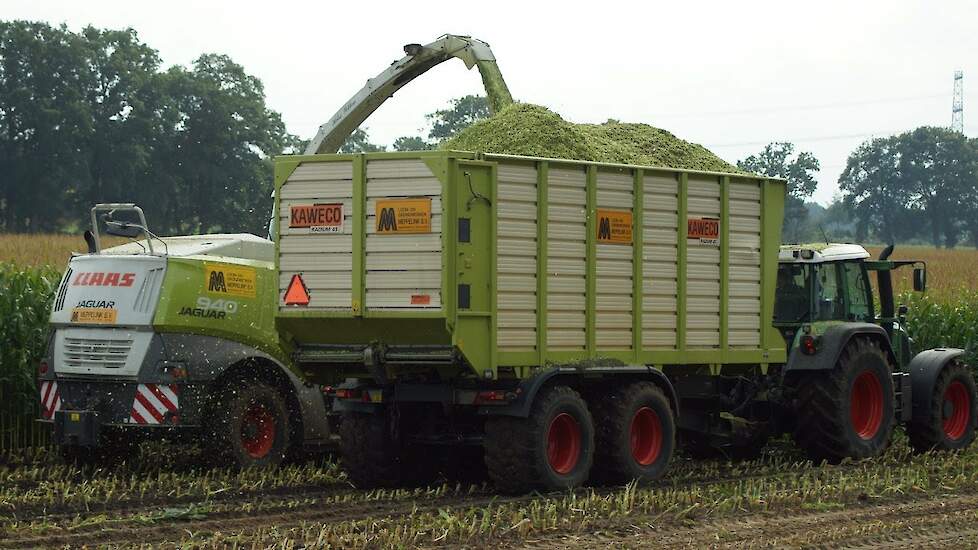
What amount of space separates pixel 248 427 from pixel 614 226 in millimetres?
4181

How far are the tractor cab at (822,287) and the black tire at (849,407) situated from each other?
1.51 feet

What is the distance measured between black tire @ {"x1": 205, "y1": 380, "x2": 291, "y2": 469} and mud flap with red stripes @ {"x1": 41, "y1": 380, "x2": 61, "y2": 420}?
148cm

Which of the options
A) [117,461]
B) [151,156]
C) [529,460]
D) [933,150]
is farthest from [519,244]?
[933,150]

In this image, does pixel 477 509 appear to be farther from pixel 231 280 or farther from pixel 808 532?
pixel 231 280

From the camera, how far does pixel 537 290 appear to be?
39.9 feet

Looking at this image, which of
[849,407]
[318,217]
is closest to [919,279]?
[849,407]

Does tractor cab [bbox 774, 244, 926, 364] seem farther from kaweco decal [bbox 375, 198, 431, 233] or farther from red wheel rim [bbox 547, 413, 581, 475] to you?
kaweco decal [bbox 375, 198, 431, 233]

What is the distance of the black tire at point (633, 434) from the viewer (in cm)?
1264

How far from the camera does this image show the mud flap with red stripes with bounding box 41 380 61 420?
45.5ft

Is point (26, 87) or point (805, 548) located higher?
point (26, 87)

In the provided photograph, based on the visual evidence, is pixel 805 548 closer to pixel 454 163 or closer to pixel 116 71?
pixel 454 163

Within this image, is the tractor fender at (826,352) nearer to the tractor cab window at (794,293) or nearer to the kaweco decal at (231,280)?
the tractor cab window at (794,293)

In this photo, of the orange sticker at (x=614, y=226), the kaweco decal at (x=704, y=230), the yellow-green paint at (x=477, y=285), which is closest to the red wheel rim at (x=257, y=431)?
the yellow-green paint at (x=477, y=285)

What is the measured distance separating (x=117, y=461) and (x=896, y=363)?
27.8 feet
